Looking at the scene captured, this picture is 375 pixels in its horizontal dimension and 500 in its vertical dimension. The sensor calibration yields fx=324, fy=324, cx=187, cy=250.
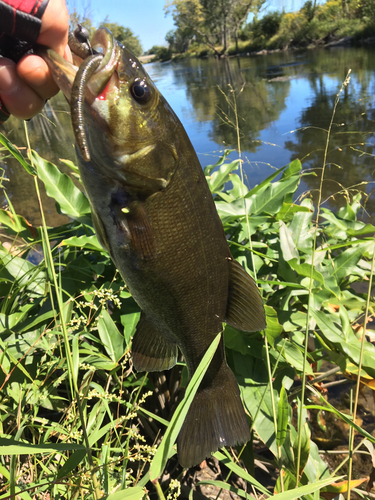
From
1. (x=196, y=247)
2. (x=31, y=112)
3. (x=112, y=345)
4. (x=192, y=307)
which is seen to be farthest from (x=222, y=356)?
(x=31, y=112)

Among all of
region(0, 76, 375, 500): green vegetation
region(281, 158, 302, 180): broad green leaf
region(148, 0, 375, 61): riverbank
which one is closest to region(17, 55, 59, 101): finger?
region(0, 76, 375, 500): green vegetation

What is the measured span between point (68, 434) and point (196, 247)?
0.89 m

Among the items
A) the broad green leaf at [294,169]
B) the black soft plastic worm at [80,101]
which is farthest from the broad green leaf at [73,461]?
the broad green leaf at [294,169]

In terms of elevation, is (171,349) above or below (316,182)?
above

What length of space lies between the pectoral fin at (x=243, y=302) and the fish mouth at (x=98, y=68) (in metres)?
0.79

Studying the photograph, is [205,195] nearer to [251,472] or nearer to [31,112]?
[31,112]

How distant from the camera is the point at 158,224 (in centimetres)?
114

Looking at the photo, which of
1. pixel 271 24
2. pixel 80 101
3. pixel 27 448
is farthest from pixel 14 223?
pixel 271 24

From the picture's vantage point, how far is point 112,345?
1.84 metres

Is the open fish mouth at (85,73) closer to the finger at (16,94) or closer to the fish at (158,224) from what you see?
the fish at (158,224)

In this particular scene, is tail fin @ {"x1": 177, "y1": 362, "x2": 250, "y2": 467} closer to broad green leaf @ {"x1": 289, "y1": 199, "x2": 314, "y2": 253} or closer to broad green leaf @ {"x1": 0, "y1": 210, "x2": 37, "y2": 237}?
broad green leaf @ {"x1": 289, "y1": 199, "x2": 314, "y2": 253}

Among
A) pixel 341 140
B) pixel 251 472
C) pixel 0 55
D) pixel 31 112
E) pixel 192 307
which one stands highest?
pixel 0 55

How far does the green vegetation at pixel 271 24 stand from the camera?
91.6ft

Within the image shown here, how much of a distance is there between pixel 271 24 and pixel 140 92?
4860cm
